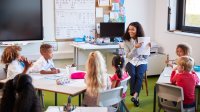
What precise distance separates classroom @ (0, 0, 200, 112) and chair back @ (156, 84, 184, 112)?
11mm

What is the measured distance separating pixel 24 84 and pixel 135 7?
5.05 metres

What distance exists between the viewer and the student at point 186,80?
3531 mm

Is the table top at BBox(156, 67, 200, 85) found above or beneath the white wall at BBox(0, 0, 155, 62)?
beneath

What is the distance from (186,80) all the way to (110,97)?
90 cm

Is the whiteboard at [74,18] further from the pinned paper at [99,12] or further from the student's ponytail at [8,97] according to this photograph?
the student's ponytail at [8,97]

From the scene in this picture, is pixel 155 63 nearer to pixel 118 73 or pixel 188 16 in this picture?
pixel 188 16

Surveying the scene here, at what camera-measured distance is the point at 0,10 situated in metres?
5.29

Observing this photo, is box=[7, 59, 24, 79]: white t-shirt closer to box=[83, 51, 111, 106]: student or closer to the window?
box=[83, 51, 111, 106]: student

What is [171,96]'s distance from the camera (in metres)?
3.50

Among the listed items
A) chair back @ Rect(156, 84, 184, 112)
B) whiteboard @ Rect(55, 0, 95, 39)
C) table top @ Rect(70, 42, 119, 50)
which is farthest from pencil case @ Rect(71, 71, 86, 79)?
whiteboard @ Rect(55, 0, 95, 39)

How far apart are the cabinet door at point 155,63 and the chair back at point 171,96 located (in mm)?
2737

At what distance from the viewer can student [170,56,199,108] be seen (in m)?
3.53

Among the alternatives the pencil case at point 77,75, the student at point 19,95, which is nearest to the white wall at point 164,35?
the pencil case at point 77,75

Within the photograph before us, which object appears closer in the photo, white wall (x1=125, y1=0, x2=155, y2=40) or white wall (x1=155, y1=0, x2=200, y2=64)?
white wall (x1=155, y1=0, x2=200, y2=64)
